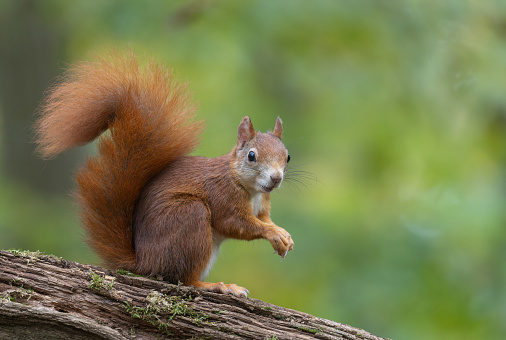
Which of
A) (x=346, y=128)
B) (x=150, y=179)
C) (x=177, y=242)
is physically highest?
(x=346, y=128)

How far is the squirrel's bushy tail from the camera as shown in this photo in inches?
109

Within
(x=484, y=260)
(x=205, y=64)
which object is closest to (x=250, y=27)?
(x=205, y=64)

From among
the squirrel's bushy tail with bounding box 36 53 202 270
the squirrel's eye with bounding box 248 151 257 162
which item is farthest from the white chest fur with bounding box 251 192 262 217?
the squirrel's bushy tail with bounding box 36 53 202 270

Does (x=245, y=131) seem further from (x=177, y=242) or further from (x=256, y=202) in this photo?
(x=177, y=242)

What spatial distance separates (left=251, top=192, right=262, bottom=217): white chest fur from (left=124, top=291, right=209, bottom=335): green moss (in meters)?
0.62

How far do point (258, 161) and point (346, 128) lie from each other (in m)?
2.34

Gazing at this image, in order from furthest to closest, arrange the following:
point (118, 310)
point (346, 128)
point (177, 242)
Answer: point (346, 128), point (177, 242), point (118, 310)

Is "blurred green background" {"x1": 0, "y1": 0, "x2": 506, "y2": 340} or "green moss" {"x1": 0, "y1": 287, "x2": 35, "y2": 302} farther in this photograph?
"blurred green background" {"x1": 0, "y1": 0, "x2": 506, "y2": 340}

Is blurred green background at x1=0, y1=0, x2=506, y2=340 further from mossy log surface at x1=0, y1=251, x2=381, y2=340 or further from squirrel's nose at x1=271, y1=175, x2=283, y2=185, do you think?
mossy log surface at x1=0, y1=251, x2=381, y2=340

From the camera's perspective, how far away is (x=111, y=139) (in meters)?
2.84

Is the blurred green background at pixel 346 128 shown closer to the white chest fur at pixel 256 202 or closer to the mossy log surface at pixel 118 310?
the white chest fur at pixel 256 202

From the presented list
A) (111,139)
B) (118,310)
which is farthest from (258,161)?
(118,310)

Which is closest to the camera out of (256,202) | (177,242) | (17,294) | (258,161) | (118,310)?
(17,294)

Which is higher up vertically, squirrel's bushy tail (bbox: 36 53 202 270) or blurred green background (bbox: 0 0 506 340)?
blurred green background (bbox: 0 0 506 340)
